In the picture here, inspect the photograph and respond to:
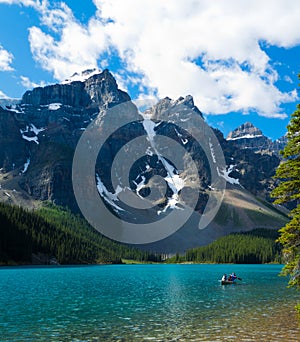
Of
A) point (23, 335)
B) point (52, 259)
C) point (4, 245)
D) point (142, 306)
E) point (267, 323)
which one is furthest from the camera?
point (52, 259)

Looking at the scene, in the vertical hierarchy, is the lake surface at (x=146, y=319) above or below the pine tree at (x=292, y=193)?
below

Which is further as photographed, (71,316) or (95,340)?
(71,316)

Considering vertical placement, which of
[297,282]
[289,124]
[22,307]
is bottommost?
[22,307]

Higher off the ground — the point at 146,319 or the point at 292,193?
the point at 292,193

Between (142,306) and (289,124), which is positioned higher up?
(289,124)

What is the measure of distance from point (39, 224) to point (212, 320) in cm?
17013

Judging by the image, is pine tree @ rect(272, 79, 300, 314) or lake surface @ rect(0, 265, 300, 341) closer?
pine tree @ rect(272, 79, 300, 314)

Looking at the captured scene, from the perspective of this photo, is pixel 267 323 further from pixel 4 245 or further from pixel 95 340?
pixel 4 245

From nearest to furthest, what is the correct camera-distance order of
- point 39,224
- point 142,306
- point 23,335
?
point 23,335 < point 142,306 < point 39,224

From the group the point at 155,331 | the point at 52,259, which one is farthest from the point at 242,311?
the point at 52,259

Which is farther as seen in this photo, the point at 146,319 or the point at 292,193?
the point at 146,319

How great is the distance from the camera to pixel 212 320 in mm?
34219

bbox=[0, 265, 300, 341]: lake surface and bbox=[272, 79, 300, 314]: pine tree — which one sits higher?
bbox=[272, 79, 300, 314]: pine tree

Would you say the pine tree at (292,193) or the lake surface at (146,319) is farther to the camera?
the lake surface at (146,319)
